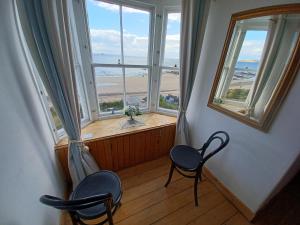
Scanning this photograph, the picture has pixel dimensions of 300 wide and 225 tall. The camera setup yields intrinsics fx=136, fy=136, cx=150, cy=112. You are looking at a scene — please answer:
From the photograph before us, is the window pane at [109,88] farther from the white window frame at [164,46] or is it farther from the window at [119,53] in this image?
the white window frame at [164,46]

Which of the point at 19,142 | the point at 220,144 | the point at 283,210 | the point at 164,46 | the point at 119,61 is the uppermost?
the point at 164,46

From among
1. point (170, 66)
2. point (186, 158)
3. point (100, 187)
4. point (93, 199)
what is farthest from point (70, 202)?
point (170, 66)

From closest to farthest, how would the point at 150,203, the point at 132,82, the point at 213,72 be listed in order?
the point at 150,203
the point at 213,72
the point at 132,82

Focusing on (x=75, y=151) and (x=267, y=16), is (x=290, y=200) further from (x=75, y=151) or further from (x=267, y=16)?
(x=75, y=151)

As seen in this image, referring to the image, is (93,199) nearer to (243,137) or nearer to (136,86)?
(243,137)

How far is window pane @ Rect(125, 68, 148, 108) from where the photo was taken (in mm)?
1987

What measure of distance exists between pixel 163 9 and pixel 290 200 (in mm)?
2840

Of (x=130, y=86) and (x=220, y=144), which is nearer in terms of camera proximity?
(x=220, y=144)

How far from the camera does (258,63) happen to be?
48.3 inches

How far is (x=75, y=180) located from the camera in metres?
1.44

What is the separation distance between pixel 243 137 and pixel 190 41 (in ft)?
3.95

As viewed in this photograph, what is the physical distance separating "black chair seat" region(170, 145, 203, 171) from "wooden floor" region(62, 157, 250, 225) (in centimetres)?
45

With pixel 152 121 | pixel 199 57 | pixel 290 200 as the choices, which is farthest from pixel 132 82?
pixel 290 200

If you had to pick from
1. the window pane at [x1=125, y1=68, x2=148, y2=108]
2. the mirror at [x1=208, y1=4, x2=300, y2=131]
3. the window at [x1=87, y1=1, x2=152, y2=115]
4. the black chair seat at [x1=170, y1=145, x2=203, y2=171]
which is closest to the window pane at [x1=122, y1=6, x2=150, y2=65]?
the window at [x1=87, y1=1, x2=152, y2=115]
